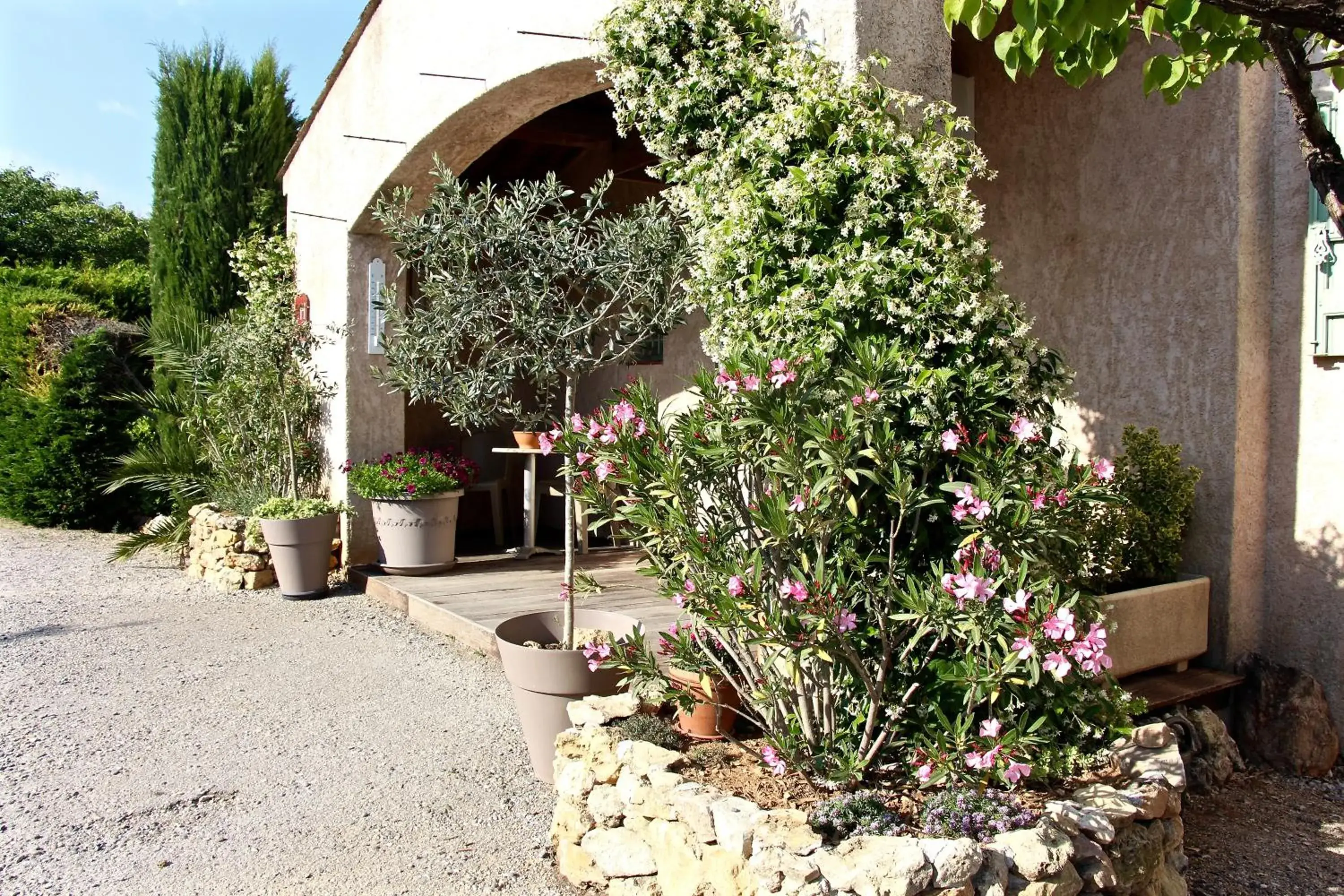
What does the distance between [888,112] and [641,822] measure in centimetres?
248

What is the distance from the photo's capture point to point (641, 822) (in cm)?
275

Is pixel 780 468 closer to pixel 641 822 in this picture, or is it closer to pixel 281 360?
pixel 641 822

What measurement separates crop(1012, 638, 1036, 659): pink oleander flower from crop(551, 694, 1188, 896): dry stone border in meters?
0.43

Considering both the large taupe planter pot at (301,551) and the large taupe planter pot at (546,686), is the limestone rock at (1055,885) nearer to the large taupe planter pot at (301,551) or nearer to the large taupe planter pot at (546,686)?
the large taupe planter pot at (546,686)

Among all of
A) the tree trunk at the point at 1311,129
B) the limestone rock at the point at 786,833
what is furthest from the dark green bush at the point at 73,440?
the tree trunk at the point at 1311,129

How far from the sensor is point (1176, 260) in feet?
14.0

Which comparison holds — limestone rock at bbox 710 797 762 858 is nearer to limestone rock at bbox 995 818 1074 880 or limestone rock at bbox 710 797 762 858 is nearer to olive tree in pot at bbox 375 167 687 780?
limestone rock at bbox 995 818 1074 880

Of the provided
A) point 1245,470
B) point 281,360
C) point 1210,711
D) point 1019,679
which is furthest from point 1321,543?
point 281,360

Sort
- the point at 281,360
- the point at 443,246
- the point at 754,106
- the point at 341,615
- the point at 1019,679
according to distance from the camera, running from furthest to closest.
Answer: the point at 281,360 → the point at 341,615 → the point at 443,246 → the point at 754,106 → the point at 1019,679

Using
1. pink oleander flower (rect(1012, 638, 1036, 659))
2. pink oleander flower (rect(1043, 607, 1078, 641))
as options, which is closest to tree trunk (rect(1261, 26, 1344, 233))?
pink oleander flower (rect(1043, 607, 1078, 641))

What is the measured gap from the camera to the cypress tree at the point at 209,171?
9180 millimetres

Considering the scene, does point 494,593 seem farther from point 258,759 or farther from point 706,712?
point 706,712

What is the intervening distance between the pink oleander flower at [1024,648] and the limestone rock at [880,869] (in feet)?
1.69

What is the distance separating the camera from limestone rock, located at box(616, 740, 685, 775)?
279 centimetres
